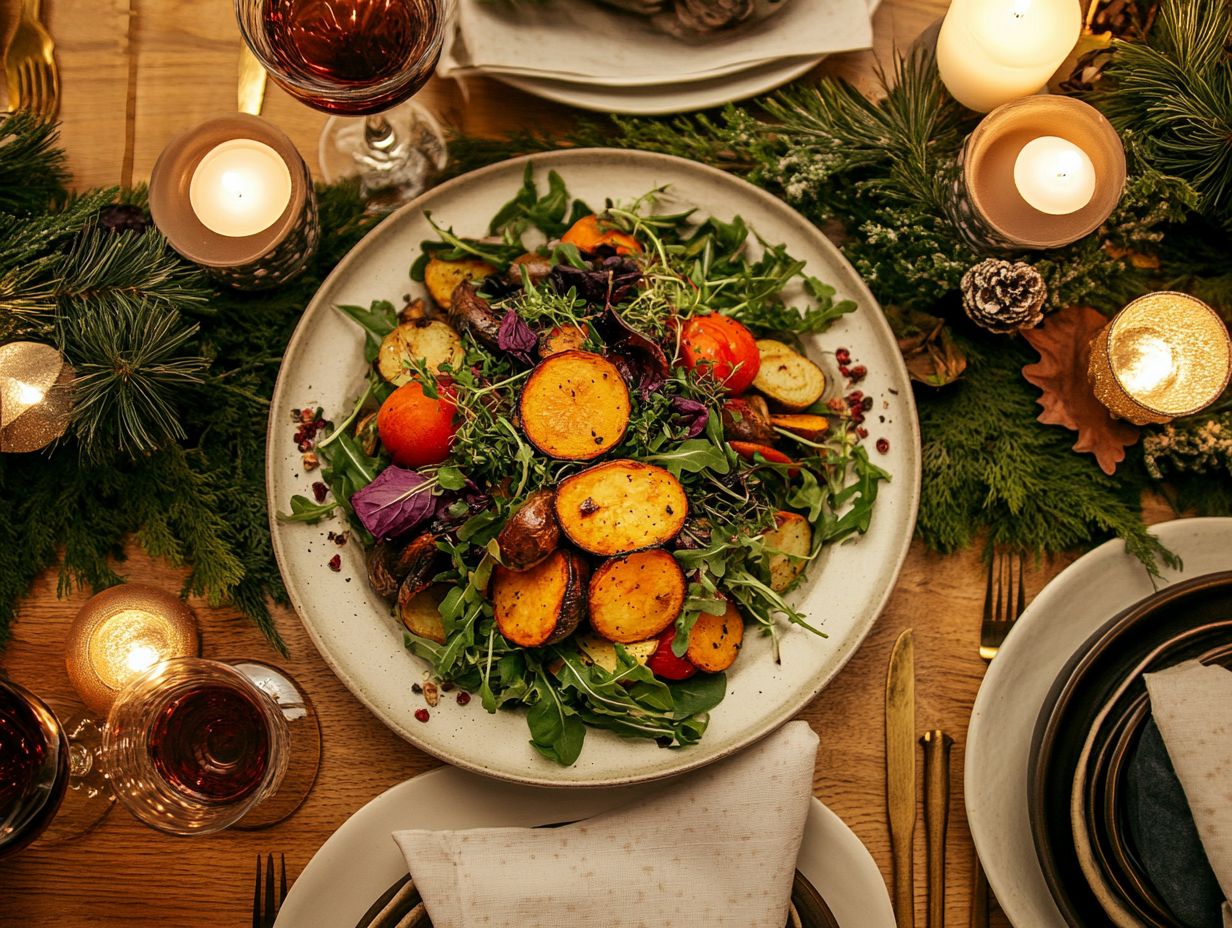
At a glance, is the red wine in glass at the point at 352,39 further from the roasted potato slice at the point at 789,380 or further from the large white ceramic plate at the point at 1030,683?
the large white ceramic plate at the point at 1030,683

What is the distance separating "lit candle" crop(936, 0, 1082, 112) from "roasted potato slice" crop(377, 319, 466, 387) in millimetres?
957

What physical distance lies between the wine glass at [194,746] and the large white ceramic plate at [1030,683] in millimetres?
1115

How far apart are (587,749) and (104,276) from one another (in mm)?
1048

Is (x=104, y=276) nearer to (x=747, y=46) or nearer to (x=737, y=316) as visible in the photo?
(x=737, y=316)

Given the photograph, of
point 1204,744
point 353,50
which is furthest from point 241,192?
point 1204,744

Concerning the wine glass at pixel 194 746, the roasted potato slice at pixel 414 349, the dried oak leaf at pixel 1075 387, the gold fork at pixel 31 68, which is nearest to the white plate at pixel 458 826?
the wine glass at pixel 194 746

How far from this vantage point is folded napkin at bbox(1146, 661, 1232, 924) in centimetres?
128

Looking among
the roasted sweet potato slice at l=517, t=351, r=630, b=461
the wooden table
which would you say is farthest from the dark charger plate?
the roasted sweet potato slice at l=517, t=351, r=630, b=461

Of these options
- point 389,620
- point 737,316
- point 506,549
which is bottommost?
point 389,620

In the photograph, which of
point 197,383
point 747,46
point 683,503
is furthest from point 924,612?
point 197,383

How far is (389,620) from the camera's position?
4.83 feet

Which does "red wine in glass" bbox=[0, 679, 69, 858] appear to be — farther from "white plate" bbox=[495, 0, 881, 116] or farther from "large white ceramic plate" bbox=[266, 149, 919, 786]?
"white plate" bbox=[495, 0, 881, 116]

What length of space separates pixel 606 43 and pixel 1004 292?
2.62 ft

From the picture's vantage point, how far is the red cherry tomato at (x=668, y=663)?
139 centimetres
